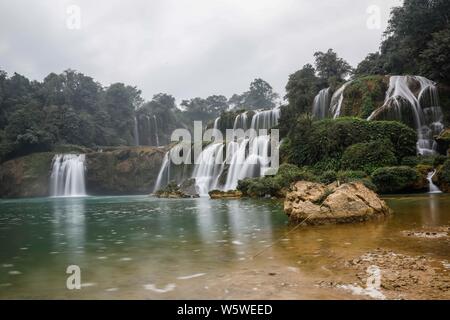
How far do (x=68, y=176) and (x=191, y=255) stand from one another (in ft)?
130

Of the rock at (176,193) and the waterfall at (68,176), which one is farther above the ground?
the waterfall at (68,176)

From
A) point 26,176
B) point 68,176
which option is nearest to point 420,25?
point 68,176

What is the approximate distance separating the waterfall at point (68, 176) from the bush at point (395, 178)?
32.9 m

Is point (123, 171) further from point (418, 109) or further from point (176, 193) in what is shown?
point (418, 109)

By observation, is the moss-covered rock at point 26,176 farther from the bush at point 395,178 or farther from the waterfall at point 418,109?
the bush at point 395,178

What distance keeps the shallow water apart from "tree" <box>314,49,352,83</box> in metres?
33.6

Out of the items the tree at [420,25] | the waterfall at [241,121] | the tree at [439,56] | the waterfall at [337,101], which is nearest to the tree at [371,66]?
the tree at [420,25]

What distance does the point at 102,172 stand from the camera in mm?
43219

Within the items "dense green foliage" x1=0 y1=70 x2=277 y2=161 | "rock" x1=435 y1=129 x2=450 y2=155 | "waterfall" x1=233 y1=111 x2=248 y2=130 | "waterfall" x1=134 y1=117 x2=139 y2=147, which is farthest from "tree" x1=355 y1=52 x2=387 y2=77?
"waterfall" x1=134 y1=117 x2=139 y2=147

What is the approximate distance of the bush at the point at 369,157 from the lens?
21.1m
